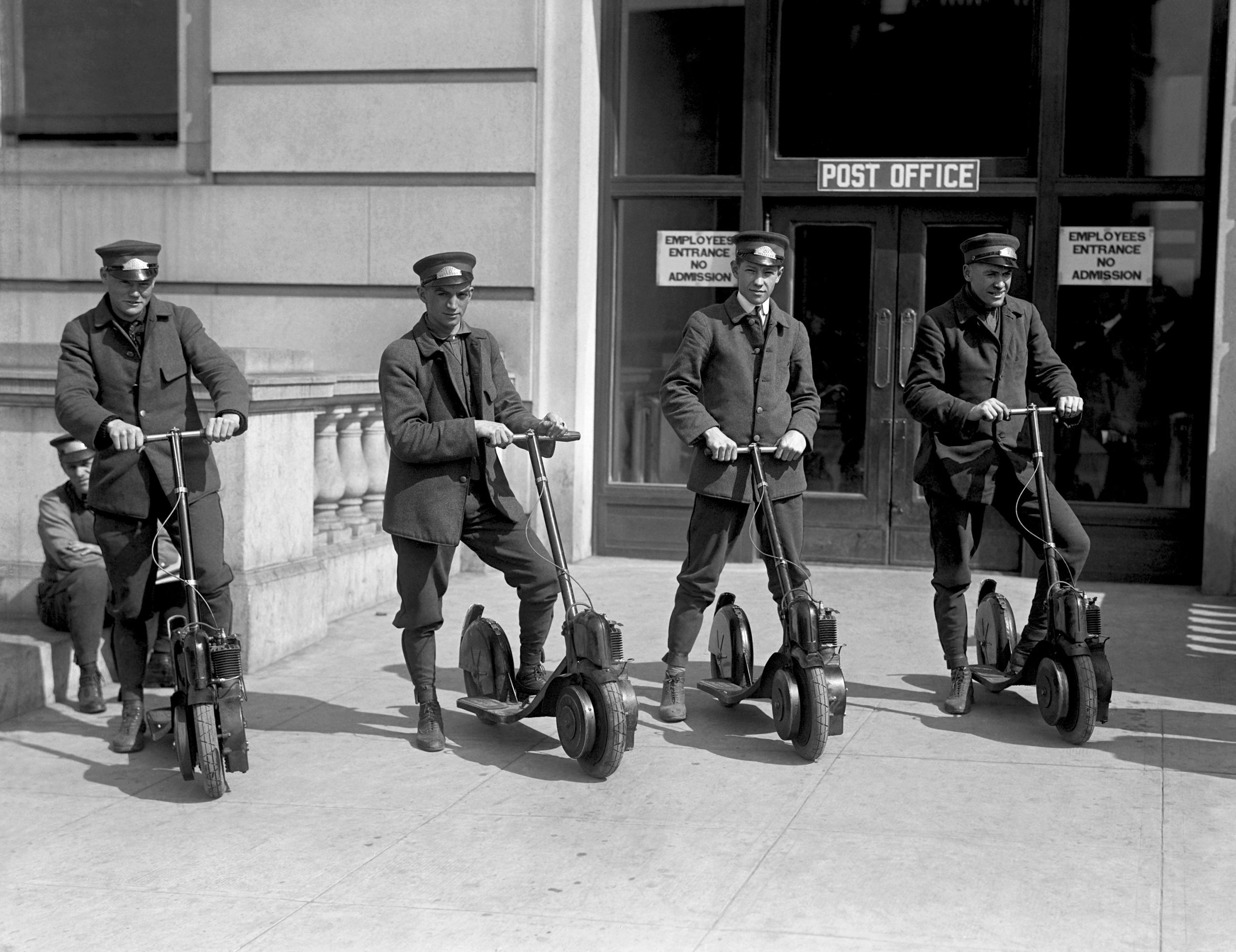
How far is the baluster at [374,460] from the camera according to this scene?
939 cm

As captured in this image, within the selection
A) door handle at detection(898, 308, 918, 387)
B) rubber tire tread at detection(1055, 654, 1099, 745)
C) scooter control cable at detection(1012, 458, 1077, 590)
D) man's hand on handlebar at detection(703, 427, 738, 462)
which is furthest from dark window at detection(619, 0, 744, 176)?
rubber tire tread at detection(1055, 654, 1099, 745)

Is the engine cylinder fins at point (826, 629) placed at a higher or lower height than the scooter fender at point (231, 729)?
higher

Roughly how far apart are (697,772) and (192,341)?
255 centimetres

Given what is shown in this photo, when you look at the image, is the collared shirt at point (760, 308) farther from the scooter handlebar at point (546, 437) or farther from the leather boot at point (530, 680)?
the leather boot at point (530, 680)

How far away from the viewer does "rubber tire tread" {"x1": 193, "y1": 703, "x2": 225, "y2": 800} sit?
18.0 ft

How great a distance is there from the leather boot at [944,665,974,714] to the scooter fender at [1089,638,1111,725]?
646mm

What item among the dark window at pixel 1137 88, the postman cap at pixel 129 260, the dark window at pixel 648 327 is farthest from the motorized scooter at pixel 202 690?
the dark window at pixel 1137 88

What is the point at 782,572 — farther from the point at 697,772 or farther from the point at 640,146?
the point at 640,146

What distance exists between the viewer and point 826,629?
5.99 metres

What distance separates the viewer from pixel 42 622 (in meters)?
7.19

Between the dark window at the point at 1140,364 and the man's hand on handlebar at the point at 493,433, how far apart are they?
5027 millimetres

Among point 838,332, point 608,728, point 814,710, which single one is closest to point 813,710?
point 814,710

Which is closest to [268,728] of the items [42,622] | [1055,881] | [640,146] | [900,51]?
[42,622]

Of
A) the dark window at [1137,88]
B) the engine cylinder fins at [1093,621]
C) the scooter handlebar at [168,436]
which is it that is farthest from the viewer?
the dark window at [1137,88]
